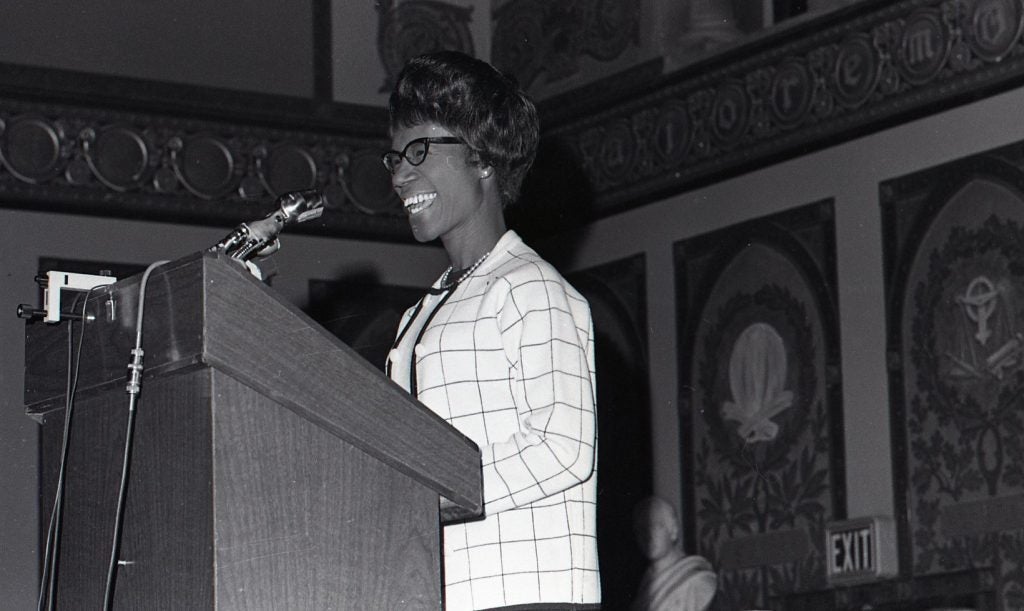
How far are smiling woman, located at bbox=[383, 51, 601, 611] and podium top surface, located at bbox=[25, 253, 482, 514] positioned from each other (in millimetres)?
98

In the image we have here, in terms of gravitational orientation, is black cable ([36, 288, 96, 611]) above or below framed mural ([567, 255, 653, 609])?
below

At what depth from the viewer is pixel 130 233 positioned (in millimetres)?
9133

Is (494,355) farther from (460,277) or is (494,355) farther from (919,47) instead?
(919,47)

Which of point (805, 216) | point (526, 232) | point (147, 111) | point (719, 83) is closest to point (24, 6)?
point (147, 111)

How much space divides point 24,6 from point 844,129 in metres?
4.16

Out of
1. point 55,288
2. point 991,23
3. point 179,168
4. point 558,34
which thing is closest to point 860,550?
point 991,23

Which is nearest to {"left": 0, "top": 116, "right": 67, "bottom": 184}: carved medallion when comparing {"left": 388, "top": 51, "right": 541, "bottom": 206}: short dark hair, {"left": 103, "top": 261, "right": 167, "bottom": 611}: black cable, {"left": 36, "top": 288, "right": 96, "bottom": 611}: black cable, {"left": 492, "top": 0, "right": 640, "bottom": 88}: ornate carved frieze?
{"left": 492, "top": 0, "right": 640, "bottom": 88}: ornate carved frieze

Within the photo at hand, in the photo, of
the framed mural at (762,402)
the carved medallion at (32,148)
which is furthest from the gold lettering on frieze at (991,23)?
the carved medallion at (32,148)

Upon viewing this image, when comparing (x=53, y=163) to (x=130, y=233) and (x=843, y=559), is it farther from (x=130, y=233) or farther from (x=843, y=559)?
(x=843, y=559)

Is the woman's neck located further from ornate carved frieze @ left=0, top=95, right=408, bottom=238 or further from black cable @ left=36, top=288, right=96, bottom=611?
ornate carved frieze @ left=0, top=95, right=408, bottom=238

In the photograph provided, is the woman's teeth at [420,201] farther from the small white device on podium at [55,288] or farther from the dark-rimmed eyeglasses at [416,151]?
the small white device on podium at [55,288]

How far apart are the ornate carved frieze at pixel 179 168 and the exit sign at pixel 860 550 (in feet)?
11.0

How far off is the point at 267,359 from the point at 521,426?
509 mm

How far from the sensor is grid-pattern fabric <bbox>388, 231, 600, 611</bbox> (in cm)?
226
